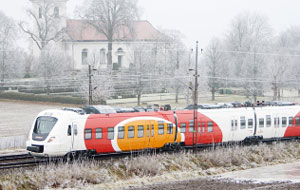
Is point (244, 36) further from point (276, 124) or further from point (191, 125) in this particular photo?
point (191, 125)

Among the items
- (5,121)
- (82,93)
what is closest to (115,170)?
(5,121)

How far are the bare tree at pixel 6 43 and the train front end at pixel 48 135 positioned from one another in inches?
2147

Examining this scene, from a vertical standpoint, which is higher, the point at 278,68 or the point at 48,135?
the point at 278,68

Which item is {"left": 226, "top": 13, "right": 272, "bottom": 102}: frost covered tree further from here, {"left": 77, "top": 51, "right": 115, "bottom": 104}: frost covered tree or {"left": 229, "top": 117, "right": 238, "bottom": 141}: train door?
{"left": 229, "top": 117, "right": 238, "bottom": 141}: train door

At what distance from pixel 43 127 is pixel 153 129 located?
6.72m

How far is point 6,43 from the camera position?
87188 mm

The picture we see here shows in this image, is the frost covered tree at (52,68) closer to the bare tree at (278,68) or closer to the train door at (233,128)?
the bare tree at (278,68)

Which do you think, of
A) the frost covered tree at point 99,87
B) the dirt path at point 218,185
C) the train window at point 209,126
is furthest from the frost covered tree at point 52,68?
the dirt path at point 218,185

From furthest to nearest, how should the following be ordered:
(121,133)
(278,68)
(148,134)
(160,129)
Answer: (278,68)
(160,129)
(148,134)
(121,133)

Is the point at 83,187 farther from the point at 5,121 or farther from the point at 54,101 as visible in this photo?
the point at 54,101

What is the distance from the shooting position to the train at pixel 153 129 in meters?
25.8

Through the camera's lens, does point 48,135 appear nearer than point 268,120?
Yes

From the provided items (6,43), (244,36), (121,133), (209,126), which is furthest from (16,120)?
(244,36)

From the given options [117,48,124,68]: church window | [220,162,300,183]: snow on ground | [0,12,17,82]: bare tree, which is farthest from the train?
[117,48,124,68]: church window
